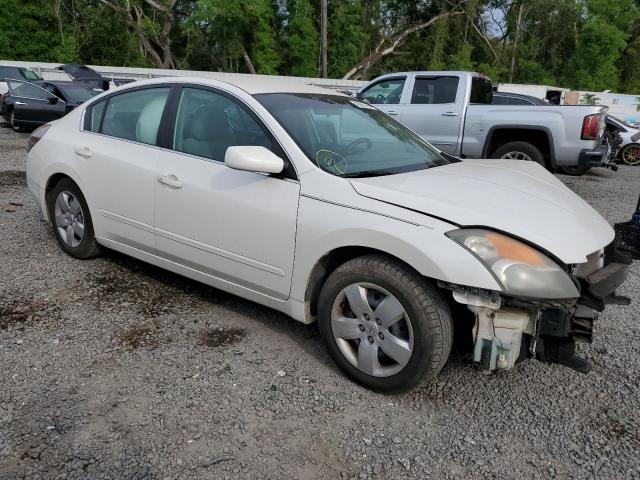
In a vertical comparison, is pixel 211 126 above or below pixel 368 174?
Answer: above

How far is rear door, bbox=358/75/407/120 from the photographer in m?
9.41

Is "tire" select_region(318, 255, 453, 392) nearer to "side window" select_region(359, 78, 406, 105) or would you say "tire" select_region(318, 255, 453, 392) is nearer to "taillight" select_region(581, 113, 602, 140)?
"taillight" select_region(581, 113, 602, 140)

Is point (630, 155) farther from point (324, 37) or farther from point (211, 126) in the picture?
point (324, 37)

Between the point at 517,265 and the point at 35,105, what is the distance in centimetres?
1345

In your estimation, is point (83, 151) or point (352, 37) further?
point (352, 37)

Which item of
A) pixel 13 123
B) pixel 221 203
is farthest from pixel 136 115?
pixel 13 123

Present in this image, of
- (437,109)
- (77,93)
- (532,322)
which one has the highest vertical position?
(437,109)

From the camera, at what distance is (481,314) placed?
2574 millimetres

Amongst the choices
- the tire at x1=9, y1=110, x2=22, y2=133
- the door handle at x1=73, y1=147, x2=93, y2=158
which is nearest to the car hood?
the door handle at x1=73, y1=147, x2=93, y2=158

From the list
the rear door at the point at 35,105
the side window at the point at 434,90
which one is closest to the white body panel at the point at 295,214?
the side window at the point at 434,90

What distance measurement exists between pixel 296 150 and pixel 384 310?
1065 mm

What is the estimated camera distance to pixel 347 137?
11.6 ft

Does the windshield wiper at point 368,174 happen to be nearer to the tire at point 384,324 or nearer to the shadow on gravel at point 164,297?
the tire at point 384,324

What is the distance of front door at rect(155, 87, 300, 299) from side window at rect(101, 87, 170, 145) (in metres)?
0.22
